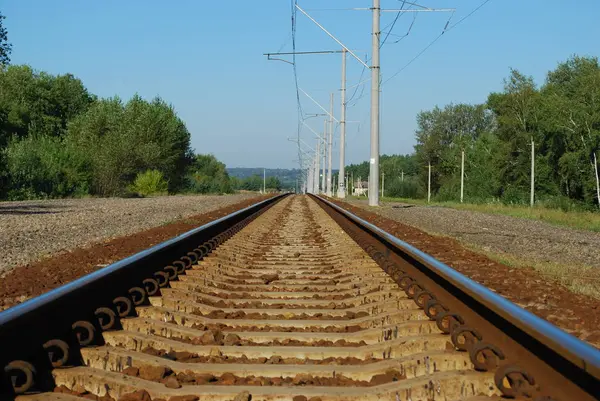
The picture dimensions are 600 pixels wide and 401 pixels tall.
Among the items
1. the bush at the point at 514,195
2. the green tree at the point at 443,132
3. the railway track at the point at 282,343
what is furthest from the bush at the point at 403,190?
the railway track at the point at 282,343

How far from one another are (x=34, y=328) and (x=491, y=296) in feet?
7.51

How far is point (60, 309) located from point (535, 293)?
3.83 meters

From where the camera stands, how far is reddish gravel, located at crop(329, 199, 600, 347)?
14.6ft

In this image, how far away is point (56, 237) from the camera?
1289 cm

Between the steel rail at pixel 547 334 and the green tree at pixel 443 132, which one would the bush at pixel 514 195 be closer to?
the green tree at pixel 443 132

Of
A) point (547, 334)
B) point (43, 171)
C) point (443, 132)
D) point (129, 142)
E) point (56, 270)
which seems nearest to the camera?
point (547, 334)

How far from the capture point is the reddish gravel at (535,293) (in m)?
4.45

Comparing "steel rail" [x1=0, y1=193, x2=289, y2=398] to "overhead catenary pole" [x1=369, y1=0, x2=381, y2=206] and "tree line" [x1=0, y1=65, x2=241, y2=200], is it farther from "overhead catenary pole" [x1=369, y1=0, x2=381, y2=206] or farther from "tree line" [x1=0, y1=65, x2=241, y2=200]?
"tree line" [x1=0, y1=65, x2=241, y2=200]

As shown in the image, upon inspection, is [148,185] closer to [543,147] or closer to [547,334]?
[543,147]

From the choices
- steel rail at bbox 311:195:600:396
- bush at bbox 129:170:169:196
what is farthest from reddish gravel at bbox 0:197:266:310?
bush at bbox 129:170:169:196

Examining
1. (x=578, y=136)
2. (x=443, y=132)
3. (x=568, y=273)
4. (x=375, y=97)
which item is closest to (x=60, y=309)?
(x=568, y=273)

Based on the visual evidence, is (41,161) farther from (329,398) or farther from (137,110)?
(329,398)

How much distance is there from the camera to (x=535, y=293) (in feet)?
19.2

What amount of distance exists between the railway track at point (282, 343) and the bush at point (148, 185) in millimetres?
51491
